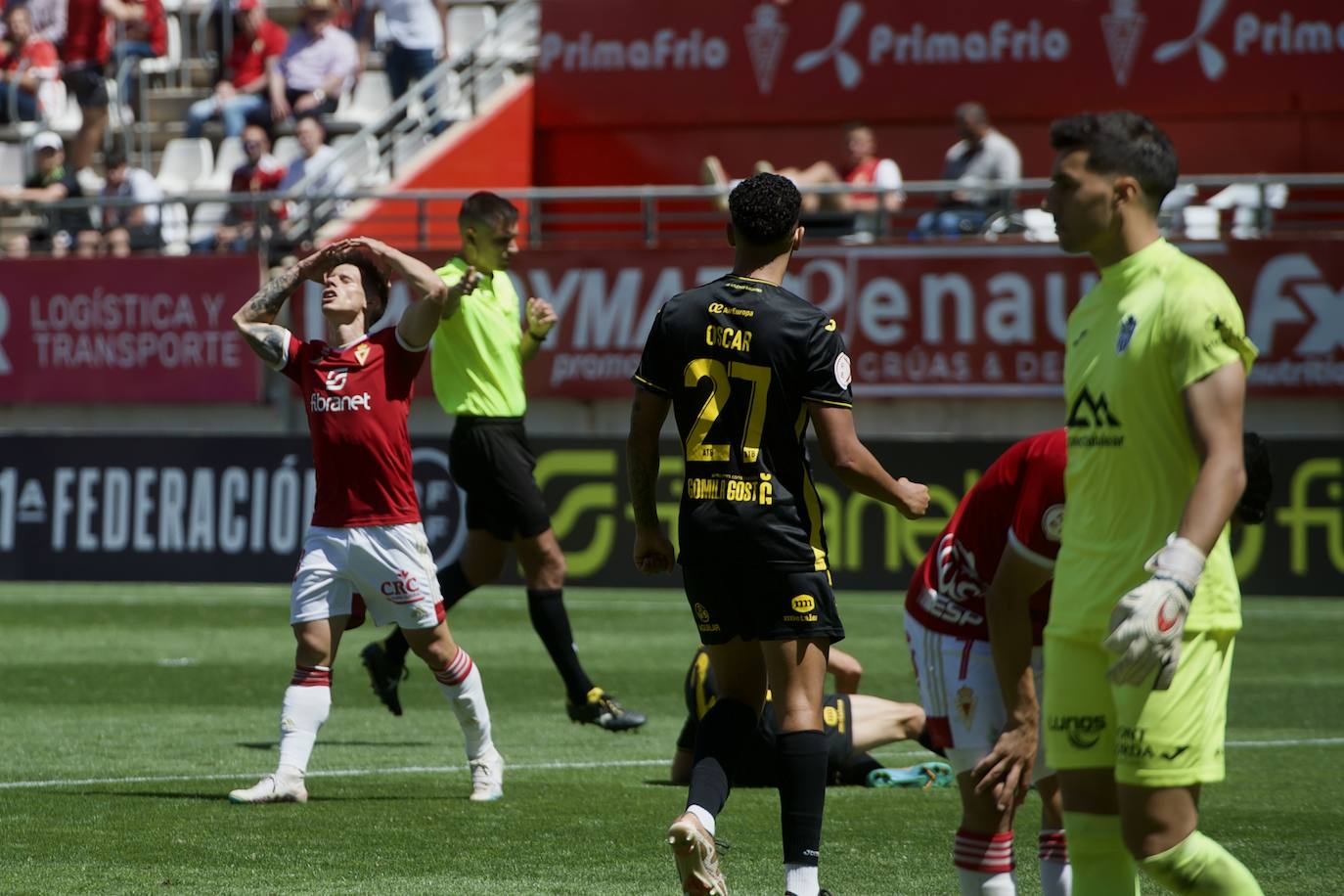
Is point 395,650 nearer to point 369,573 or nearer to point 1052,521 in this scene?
point 369,573

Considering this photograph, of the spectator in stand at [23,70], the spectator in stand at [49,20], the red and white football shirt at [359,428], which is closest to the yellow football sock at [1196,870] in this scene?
the red and white football shirt at [359,428]

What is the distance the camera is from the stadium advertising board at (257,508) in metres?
17.8

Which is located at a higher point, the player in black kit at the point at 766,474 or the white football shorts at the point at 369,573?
the player in black kit at the point at 766,474

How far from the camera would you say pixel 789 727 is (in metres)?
6.16

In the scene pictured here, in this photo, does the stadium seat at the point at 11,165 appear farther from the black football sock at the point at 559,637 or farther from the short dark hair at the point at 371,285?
the short dark hair at the point at 371,285

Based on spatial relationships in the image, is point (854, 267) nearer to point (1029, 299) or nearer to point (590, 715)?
point (1029, 299)

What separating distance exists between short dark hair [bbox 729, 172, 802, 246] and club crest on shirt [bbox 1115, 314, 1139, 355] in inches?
72.6

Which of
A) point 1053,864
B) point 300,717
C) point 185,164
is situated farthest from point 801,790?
point 185,164

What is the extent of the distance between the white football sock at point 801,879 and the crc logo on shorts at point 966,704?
650 millimetres

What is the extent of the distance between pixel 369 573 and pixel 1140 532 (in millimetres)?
4334

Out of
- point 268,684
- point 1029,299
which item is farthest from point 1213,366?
point 1029,299

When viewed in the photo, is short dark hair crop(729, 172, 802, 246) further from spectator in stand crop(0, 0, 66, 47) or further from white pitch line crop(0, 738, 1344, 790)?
spectator in stand crop(0, 0, 66, 47)

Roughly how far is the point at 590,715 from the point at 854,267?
1065 centimetres

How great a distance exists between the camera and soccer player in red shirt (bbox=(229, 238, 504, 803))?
26.8 ft
